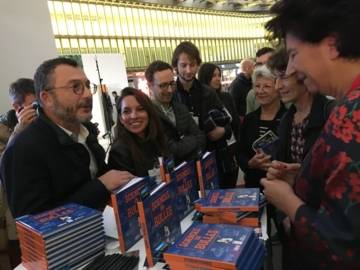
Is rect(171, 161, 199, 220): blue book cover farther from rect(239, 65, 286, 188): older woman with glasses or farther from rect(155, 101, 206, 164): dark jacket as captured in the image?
rect(239, 65, 286, 188): older woman with glasses

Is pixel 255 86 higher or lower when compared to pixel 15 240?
higher

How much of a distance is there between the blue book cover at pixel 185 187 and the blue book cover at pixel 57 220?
420mm

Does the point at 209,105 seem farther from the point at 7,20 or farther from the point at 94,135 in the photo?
the point at 7,20

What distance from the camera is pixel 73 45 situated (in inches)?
294

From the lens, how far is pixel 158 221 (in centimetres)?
127

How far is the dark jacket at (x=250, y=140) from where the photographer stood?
2273 mm

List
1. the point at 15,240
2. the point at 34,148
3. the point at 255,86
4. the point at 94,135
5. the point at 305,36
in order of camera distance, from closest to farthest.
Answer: the point at 305,36 → the point at 34,148 → the point at 94,135 → the point at 255,86 → the point at 15,240

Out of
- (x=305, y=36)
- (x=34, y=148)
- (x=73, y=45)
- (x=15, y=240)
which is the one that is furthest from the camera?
(x=73, y=45)

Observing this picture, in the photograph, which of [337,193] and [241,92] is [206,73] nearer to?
[241,92]

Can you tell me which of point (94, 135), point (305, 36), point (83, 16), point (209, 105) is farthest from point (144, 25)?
point (305, 36)

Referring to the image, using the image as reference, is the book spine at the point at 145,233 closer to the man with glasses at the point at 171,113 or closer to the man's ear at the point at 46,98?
the man's ear at the point at 46,98

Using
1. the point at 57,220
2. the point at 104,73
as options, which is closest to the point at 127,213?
the point at 57,220

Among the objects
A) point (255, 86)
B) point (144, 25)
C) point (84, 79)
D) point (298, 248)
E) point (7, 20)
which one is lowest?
point (298, 248)

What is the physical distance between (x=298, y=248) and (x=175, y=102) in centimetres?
159
